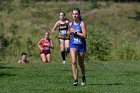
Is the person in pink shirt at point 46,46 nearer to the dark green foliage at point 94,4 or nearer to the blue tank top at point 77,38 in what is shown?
the blue tank top at point 77,38

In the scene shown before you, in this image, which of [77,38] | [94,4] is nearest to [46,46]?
[77,38]

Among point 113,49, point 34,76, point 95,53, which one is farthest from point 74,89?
point 113,49

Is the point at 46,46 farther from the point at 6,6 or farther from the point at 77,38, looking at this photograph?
the point at 6,6

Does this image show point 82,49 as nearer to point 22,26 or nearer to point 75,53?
point 75,53

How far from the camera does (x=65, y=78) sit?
1883 centimetres

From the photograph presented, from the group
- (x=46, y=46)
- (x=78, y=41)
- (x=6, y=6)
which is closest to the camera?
(x=78, y=41)

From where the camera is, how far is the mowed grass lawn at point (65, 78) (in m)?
15.7

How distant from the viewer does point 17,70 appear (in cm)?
2139

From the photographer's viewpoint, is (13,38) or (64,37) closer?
(64,37)

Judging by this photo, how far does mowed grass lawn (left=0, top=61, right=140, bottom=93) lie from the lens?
15.7 meters

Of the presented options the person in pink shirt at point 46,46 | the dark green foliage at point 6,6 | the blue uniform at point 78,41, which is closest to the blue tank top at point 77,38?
the blue uniform at point 78,41

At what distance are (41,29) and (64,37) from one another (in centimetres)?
2363

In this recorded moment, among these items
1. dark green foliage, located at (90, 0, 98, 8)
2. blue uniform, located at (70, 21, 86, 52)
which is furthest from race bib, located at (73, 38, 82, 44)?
dark green foliage, located at (90, 0, 98, 8)

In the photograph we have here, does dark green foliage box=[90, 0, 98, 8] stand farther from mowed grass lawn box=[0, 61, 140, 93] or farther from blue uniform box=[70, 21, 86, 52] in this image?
blue uniform box=[70, 21, 86, 52]
